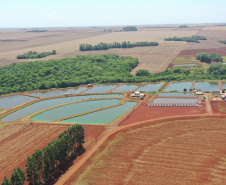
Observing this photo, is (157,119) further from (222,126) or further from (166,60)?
(166,60)

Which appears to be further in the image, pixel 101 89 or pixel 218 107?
pixel 101 89

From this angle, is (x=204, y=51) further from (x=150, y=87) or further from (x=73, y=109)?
(x=73, y=109)

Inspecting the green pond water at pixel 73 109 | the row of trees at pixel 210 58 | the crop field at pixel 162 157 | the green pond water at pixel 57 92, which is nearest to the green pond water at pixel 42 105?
the green pond water at pixel 73 109

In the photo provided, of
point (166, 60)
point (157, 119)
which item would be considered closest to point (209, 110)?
point (157, 119)

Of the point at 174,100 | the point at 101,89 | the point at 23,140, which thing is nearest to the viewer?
the point at 23,140

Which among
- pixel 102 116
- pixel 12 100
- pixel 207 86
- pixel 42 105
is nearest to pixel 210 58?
pixel 207 86

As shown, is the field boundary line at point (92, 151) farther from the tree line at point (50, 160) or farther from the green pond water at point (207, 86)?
the green pond water at point (207, 86)

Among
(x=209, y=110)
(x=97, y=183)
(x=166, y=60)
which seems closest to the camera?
(x=97, y=183)
